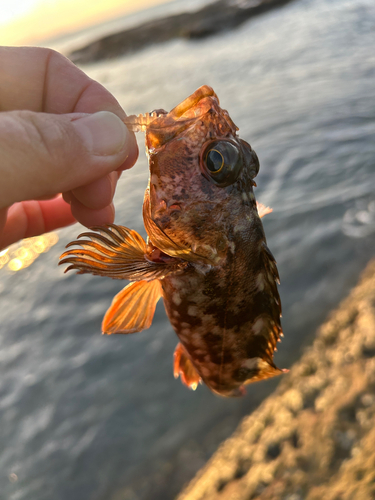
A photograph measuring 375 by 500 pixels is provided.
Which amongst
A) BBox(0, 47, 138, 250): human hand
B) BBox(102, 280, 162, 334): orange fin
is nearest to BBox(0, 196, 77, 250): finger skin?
BBox(0, 47, 138, 250): human hand

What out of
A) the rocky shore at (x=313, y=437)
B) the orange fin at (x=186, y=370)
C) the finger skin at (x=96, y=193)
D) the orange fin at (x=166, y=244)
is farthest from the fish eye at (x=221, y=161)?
the rocky shore at (x=313, y=437)

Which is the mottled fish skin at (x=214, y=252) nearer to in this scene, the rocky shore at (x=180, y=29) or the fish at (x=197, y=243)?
the fish at (x=197, y=243)

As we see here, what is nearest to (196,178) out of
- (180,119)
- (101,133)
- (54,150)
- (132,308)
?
(180,119)

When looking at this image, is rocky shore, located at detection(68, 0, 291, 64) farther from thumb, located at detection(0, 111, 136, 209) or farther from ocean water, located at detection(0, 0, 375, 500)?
thumb, located at detection(0, 111, 136, 209)

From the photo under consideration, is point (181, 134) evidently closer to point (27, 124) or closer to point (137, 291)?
point (27, 124)

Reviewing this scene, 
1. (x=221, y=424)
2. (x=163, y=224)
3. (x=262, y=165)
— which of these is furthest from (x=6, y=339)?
(x=262, y=165)

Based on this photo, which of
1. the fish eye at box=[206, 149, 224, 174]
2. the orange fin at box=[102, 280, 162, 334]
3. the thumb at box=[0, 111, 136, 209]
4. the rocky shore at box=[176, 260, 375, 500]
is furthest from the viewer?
the rocky shore at box=[176, 260, 375, 500]
